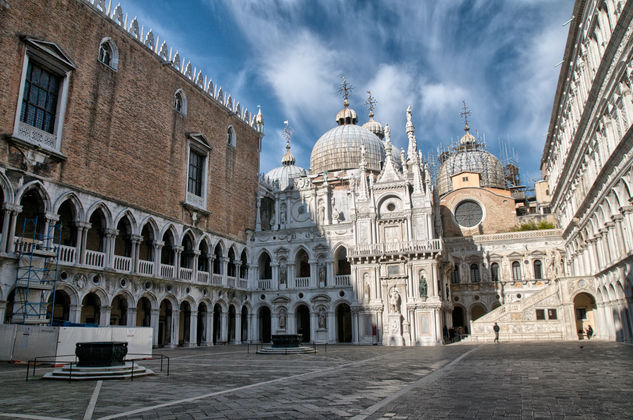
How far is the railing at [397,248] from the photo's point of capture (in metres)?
31.4

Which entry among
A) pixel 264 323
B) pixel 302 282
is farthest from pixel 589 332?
pixel 264 323

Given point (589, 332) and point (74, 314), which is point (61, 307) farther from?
point (589, 332)

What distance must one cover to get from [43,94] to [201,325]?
16.8 metres

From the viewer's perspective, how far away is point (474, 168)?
185 feet

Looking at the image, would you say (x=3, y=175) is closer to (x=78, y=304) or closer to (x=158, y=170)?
(x=78, y=304)

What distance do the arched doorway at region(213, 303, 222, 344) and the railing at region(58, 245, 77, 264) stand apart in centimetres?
1222

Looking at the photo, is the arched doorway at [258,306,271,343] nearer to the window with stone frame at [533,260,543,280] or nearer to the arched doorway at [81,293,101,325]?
the arched doorway at [81,293,101,325]

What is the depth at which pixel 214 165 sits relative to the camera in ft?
110

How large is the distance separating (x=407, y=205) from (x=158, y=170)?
623 inches

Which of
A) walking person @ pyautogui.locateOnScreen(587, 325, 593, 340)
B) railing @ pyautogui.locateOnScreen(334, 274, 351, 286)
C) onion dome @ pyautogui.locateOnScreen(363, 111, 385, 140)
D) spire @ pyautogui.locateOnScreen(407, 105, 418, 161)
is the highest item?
onion dome @ pyautogui.locateOnScreen(363, 111, 385, 140)

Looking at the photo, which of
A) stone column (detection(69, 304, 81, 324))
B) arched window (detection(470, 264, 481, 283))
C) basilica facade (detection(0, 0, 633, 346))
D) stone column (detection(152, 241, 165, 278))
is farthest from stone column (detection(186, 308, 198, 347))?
arched window (detection(470, 264, 481, 283))

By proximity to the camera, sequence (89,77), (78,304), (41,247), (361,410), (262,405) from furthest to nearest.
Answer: (89,77), (78,304), (41,247), (262,405), (361,410)

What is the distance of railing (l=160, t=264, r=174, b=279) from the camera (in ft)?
92.3

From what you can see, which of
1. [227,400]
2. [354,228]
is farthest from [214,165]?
[227,400]
